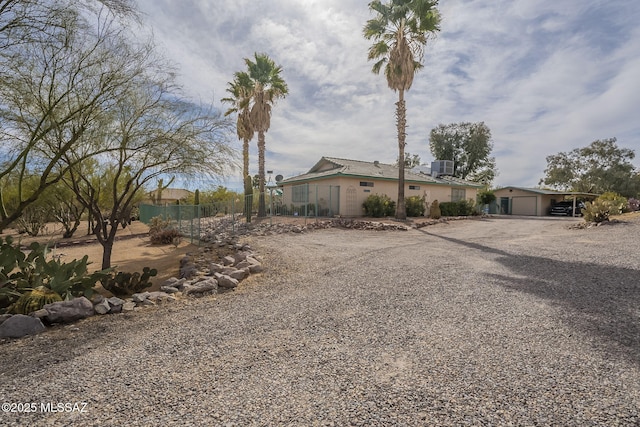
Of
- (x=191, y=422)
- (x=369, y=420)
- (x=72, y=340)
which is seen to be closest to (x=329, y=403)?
(x=369, y=420)

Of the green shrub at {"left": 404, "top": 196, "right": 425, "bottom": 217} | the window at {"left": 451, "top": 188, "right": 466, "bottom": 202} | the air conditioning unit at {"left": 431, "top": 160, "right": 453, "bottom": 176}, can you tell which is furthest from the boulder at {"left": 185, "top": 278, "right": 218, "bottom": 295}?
the air conditioning unit at {"left": 431, "top": 160, "right": 453, "bottom": 176}

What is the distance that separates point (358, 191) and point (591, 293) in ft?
52.1

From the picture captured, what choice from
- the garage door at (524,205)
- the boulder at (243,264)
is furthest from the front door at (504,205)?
the boulder at (243,264)

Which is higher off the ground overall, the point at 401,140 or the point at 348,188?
the point at 401,140

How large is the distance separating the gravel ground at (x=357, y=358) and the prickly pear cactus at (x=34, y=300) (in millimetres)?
874

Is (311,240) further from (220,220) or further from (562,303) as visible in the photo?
(562,303)

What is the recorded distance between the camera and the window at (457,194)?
2627cm

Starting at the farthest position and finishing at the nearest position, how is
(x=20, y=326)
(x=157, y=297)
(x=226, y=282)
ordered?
(x=226, y=282) < (x=157, y=297) < (x=20, y=326)

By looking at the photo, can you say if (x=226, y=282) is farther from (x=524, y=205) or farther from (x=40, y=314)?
(x=524, y=205)

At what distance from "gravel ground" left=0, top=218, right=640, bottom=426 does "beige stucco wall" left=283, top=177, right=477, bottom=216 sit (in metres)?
13.7

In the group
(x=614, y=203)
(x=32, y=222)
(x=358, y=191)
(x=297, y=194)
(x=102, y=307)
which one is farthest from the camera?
(x=297, y=194)

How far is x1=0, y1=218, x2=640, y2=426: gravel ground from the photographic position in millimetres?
2123

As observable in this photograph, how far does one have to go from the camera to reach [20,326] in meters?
3.65

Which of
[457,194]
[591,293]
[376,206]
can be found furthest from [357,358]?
[457,194]
